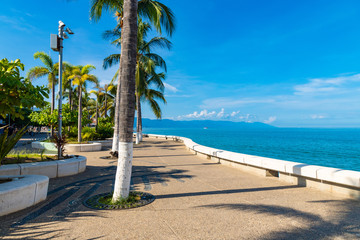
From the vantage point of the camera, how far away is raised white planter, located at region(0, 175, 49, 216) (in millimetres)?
4477

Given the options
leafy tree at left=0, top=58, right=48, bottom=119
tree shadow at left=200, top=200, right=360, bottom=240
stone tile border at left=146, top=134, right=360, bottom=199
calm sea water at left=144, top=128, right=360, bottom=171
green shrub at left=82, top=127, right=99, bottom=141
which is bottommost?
calm sea water at left=144, top=128, right=360, bottom=171

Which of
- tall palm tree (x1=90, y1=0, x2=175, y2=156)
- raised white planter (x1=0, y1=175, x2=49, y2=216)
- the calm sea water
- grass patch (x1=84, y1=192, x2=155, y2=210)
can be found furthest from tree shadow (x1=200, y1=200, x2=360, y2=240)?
the calm sea water

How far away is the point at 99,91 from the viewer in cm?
3559

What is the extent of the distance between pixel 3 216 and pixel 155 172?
532cm

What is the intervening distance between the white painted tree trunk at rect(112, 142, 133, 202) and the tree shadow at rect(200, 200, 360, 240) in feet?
6.40

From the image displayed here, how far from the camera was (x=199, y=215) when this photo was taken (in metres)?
4.55

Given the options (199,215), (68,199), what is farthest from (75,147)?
(199,215)

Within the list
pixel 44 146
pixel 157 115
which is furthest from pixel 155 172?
pixel 157 115

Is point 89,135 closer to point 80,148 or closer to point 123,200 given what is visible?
point 80,148

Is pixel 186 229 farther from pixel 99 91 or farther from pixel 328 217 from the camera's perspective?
pixel 99 91

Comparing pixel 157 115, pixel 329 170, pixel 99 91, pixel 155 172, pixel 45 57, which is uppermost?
pixel 45 57

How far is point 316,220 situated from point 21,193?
5940mm

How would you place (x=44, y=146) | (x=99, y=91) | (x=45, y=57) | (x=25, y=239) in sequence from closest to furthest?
1. (x=25, y=239)
2. (x=44, y=146)
3. (x=45, y=57)
4. (x=99, y=91)

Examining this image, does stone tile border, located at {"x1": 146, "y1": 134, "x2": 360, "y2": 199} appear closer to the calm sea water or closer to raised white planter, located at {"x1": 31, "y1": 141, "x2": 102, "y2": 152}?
raised white planter, located at {"x1": 31, "y1": 141, "x2": 102, "y2": 152}
